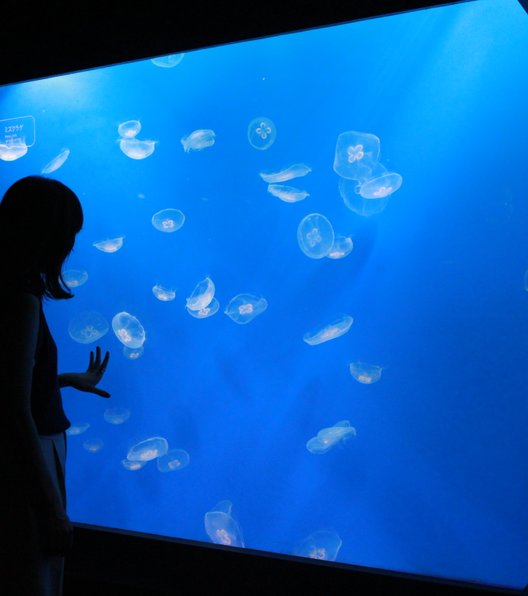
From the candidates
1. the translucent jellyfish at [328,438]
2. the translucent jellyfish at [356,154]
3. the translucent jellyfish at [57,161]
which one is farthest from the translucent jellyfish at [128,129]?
the translucent jellyfish at [328,438]

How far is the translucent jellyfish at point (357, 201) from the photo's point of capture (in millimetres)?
3195

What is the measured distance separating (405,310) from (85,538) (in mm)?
2000

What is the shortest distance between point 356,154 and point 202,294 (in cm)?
131

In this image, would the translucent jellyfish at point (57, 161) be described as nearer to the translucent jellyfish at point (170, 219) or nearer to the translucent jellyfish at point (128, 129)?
the translucent jellyfish at point (128, 129)

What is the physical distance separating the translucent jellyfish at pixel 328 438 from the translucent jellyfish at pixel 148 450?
954mm

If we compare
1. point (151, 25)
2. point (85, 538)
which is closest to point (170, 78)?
point (151, 25)

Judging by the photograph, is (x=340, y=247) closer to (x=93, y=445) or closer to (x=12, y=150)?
(x=93, y=445)

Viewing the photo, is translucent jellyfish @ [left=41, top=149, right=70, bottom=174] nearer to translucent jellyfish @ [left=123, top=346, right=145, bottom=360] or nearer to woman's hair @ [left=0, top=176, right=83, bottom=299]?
translucent jellyfish @ [left=123, top=346, right=145, bottom=360]

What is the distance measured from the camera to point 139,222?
368 centimetres

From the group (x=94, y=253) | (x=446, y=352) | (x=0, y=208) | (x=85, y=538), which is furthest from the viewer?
(x=94, y=253)

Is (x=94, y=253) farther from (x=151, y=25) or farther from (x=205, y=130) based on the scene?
(x=151, y=25)

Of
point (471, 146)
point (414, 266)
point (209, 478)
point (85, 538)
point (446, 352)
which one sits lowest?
point (85, 538)

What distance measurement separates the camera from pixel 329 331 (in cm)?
317

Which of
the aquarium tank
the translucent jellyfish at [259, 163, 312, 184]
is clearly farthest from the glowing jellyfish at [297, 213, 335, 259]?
the translucent jellyfish at [259, 163, 312, 184]
